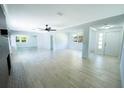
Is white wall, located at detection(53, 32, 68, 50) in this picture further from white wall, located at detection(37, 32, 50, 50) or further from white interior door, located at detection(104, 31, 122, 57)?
white interior door, located at detection(104, 31, 122, 57)

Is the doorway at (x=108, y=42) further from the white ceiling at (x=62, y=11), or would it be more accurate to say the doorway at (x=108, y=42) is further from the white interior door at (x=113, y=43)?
the white ceiling at (x=62, y=11)

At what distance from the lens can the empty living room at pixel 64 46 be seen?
2.49m

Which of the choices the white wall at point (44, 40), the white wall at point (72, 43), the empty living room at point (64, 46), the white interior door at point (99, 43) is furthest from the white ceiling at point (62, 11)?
the white wall at point (44, 40)

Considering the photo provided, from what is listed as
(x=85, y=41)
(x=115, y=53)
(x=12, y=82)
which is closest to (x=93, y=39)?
(x=115, y=53)

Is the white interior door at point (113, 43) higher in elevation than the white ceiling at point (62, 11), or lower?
lower

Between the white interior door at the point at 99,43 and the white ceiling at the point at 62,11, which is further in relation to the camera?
the white interior door at the point at 99,43

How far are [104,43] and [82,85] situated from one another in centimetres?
541

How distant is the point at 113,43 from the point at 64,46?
18.6ft

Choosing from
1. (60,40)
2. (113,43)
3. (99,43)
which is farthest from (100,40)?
(60,40)

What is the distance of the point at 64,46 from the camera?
421 inches

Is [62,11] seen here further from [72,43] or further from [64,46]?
[64,46]

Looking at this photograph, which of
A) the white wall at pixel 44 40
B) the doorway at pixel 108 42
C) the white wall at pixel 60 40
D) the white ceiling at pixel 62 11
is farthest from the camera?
the white wall at pixel 44 40

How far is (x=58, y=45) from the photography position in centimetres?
1009

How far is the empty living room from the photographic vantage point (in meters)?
2.49
